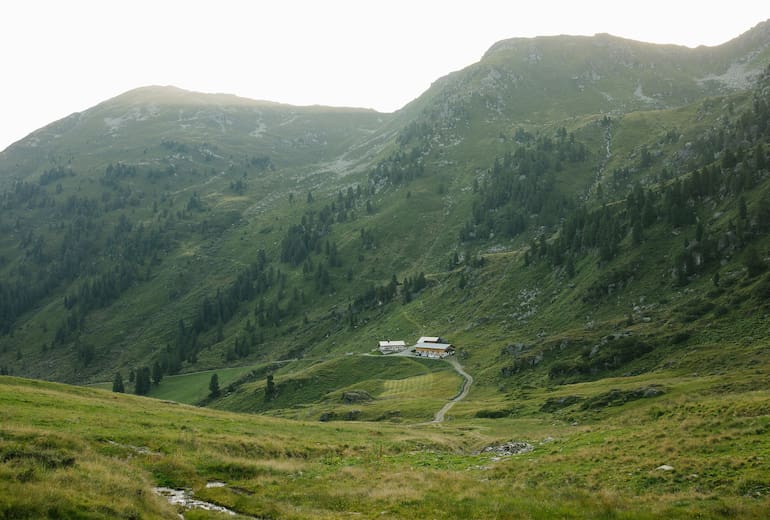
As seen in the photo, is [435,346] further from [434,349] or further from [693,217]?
[693,217]

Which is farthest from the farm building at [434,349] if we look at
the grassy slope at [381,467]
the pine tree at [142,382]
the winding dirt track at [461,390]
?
the pine tree at [142,382]

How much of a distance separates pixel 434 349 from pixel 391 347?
51.8 feet

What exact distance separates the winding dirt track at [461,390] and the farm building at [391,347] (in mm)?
19438

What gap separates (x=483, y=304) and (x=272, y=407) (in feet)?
212

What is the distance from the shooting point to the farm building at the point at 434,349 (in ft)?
410

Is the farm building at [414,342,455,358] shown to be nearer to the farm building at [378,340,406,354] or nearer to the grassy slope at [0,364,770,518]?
the farm building at [378,340,406,354]

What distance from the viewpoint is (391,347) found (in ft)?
454

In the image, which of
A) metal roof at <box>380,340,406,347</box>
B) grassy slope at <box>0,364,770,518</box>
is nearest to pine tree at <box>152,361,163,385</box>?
metal roof at <box>380,340,406,347</box>

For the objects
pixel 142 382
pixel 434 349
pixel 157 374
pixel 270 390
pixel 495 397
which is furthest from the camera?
pixel 157 374

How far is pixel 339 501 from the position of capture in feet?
88.4

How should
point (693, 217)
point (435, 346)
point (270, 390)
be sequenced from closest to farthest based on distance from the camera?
point (693, 217)
point (270, 390)
point (435, 346)

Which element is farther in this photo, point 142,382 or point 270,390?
point 142,382

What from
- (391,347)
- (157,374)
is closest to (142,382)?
(157,374)

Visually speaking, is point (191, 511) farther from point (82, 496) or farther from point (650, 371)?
point (650, 371)
